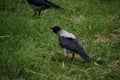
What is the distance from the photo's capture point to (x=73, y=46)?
266 inches

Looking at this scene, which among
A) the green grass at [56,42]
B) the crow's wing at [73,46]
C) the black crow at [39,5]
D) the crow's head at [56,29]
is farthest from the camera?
the black crow at [39,5]

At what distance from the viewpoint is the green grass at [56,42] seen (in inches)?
243

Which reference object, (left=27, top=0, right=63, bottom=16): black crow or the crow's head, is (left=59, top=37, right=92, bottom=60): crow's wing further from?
(left=27, top=0, right=63, bottom=16): black crow

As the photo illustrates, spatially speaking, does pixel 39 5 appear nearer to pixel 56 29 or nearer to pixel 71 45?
pixel 56 29

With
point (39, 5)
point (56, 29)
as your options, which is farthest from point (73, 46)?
point (39, 5)

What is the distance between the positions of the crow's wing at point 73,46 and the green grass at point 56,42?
0.72 feet

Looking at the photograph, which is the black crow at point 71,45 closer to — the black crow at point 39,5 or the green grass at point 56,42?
the green grass at point 56,42

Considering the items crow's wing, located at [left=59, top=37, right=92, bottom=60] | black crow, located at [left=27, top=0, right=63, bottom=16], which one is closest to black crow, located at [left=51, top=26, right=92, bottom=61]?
crow's wing, located at [left=59, top=37, right=92, bottom=60]

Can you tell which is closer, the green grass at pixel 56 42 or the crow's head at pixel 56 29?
the green grass at pixel 56 42

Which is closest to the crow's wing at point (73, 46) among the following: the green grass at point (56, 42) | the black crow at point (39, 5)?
the green grass at point (56, 42)

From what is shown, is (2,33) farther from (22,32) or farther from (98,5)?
(98,5)

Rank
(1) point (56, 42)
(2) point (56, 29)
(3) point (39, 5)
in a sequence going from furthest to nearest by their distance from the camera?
(3) point (39, 5) → (1) point (56, 42) → (2) point (56, 29)

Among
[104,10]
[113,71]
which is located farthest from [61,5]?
[113,71]

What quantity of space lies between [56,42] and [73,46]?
1.03 meters
